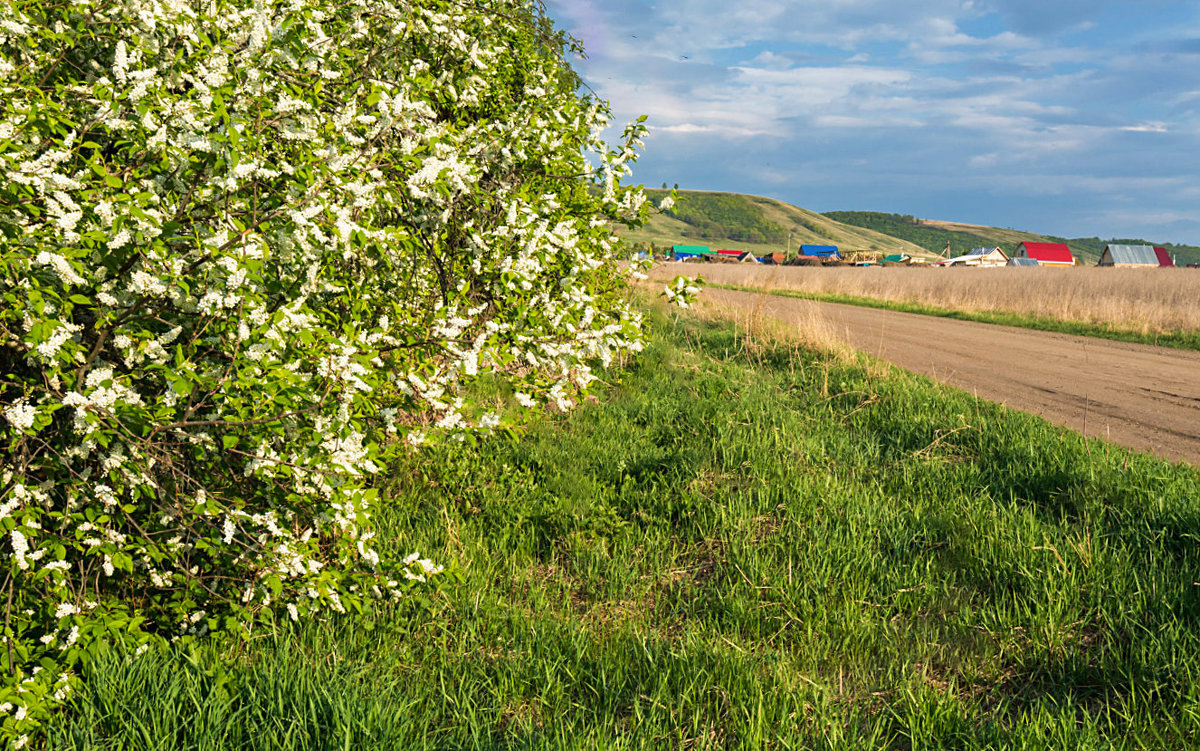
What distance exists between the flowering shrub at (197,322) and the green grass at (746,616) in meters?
0.40

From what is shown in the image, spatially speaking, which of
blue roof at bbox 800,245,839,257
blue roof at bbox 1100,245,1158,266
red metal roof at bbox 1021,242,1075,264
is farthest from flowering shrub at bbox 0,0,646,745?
red metal roof at bbox 1021,242,1075,264

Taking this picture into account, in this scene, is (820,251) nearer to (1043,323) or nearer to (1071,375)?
(1043,323)

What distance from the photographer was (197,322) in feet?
9.04

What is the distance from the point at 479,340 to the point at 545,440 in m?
2.93

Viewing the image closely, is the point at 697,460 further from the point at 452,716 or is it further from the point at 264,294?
the point at 264,294

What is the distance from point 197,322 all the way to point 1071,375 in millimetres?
11460

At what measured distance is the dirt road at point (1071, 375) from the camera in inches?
283

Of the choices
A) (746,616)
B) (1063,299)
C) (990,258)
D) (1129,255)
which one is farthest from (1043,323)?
(990,258)

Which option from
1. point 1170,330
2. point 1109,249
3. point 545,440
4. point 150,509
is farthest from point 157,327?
point 1109,249

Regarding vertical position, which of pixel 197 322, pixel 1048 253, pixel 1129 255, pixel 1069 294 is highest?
pixel 1048 253

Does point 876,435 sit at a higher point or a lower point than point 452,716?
higher

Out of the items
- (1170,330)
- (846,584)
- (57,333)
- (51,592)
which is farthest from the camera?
(1170,330)

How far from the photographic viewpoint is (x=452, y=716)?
2922 millimetres

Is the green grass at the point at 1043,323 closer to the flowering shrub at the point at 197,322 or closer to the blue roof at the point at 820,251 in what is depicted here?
the flowering shrub at the point at 197,322
